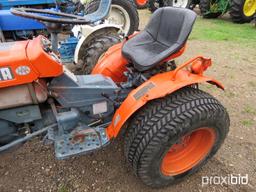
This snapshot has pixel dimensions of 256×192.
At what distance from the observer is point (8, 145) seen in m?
1.60

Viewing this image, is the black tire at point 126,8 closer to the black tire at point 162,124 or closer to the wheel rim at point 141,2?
the black tire at point 162,124

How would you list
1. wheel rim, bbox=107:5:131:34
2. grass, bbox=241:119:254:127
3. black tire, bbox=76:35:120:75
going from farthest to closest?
wheel rim, bbox=107:5:131:34 < black tire, bbox=76:35:120:75 < grass, bbox=241:119:254:127

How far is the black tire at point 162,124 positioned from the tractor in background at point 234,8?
18.2 ft

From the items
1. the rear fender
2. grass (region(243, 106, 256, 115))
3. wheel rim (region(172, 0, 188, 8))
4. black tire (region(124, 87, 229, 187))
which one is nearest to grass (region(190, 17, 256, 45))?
wheel rim (region(172, 0, 188, 8))

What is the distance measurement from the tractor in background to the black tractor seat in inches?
196

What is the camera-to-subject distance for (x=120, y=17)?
14.5 ft

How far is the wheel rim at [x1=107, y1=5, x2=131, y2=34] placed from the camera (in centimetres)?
426

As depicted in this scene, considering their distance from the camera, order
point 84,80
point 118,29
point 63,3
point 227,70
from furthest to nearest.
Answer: point 63,3 < point 227,70 < point 118,29 < point 84,80

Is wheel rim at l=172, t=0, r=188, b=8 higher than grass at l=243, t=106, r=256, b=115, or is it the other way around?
grass at l=243, t=106, r=256, b=115

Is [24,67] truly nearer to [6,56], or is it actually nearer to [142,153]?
[6,56]

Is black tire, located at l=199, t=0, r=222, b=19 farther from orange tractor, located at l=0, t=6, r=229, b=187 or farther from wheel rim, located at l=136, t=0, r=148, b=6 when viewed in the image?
orange tractor, located at l=0, t=6, r=229, b=187

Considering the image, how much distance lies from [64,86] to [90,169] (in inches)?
28.5

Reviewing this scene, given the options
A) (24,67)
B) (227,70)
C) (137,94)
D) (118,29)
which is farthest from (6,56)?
(227,70)

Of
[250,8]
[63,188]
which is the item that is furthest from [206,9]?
[63,188]
